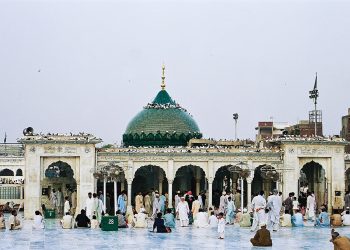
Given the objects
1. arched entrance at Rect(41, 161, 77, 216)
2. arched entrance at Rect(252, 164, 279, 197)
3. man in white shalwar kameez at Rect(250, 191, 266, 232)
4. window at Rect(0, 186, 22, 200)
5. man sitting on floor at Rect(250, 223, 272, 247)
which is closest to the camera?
man sitting on floor at Rect(250, 223, 272, 247)

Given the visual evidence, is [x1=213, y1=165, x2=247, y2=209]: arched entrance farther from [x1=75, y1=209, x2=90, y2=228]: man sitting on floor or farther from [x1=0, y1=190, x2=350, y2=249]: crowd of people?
[x1=75, y1=209, x2=90, y2=228]: man sitting on floor

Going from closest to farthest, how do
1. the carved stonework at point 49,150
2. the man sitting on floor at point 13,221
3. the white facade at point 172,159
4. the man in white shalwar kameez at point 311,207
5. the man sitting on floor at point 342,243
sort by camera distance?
the man sitting on floor at point 342,243 < the man sitting on floor at point 13,221 < the man in white shalwar kameez at point 311,207 < the white facade at point 172,159 < the carved stonework at point 49,150

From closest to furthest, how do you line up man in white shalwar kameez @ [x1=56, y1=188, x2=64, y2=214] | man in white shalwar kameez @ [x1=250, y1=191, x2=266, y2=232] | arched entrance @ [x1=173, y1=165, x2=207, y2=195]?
man in white shalwar kameez @ [x1=250, y1=191, x2=266, y2=232], man in white shalwar kameez @ [x1=56, y1=188, x2=64, y2=214], arched entrance @ [x1=173, y1=165, x2=207, y2=195]

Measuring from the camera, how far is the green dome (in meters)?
45.8

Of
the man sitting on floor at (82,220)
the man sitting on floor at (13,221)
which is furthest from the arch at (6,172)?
the man sitting on floor at (13,221)

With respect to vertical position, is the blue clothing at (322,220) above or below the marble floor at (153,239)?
above

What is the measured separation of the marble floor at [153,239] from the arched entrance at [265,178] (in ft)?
24.3

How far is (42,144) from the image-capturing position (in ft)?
120

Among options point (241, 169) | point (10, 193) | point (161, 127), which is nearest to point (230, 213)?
point (241, 169)

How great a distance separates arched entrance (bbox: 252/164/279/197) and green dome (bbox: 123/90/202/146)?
5.10 meters

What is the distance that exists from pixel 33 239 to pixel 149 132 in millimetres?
21930

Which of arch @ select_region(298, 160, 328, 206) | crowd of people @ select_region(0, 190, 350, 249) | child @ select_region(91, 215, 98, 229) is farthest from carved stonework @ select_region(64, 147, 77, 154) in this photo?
arch @ select_region(298, 160, 328, 206)

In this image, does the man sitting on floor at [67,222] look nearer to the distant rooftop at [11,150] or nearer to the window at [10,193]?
the window at [10,193]

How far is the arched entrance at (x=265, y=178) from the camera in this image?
118 feet
